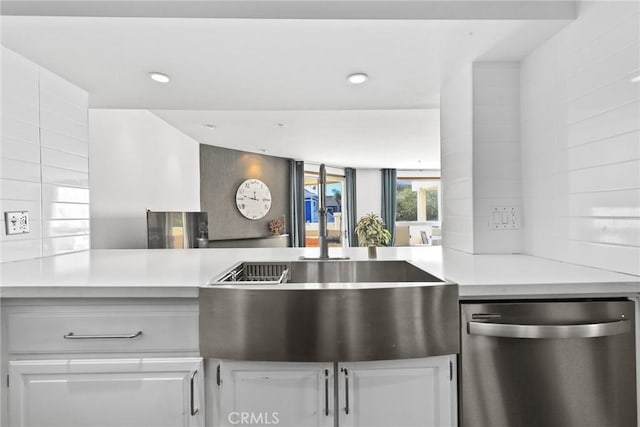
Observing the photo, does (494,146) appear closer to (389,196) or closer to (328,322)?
(328,322)

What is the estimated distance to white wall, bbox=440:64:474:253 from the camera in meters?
1.73

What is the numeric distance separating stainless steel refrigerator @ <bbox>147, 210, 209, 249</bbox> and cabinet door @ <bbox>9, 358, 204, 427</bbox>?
217 cm

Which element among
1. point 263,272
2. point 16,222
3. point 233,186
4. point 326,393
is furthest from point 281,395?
point 233,186

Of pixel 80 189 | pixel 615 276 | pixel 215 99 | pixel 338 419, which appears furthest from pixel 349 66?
pixel 80 189

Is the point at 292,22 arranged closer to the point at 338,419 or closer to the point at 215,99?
the point at 215,99

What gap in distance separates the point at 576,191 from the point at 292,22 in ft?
4.05

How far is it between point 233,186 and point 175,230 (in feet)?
9.36

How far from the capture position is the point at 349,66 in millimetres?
1690

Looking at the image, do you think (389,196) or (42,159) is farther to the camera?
(389,196)

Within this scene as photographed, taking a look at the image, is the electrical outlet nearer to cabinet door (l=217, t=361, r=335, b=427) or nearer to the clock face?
cabinet door (l=217, t=361, r=335, b=427)

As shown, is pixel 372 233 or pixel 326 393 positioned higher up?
pixel 372 233

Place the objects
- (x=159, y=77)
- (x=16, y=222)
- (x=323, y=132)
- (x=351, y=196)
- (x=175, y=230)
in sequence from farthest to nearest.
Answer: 1. (x=351, y=196)
2. (x=323, y=132)
3. (x=175, y=230)
4. (x=159, y=77)
5. (x=16, y=222)

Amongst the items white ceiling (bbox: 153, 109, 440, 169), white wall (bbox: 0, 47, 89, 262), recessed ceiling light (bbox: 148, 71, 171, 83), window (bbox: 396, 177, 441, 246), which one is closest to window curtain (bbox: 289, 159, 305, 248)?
white ceiling (bbox: 153, 109, 440, 169)

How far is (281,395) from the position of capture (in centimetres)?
99
